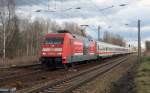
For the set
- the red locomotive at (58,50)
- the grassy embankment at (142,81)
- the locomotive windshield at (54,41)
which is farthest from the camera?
the locomotive windshield at (54,41)

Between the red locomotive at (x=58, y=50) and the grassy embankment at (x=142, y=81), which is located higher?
the red locomotive at (x=58, y=50)

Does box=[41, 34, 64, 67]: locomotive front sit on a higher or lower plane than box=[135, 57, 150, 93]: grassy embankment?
higher

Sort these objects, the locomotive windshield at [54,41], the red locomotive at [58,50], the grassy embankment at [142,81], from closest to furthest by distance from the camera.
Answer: the grassy embankment at [142,81], the red locomotive at [58,50], the locomotive windshield at [54,41]

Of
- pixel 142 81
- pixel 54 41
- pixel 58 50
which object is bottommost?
pixel 142 81

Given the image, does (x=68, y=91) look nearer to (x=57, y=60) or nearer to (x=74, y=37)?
(x=57, y=60)

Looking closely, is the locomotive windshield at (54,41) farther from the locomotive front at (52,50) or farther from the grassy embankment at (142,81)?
the grassy embankment at (142,81)

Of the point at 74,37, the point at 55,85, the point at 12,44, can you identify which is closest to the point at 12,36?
the point at 12,44

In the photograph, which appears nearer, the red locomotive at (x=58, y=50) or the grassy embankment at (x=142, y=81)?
the grassy embankment at (x=142, y=81)

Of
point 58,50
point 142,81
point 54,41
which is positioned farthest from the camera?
point 54,41

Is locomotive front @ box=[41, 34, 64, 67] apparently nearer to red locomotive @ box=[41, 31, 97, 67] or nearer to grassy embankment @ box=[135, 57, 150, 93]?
red locomotive @ box=[41, 31, 97, 67]

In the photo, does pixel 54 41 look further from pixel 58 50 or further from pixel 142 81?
pixel 142 81

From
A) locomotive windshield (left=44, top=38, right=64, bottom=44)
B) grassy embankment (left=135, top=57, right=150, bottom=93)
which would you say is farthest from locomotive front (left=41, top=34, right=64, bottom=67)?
grassy embankment (left=135, top=57, right=150, bottom=93)

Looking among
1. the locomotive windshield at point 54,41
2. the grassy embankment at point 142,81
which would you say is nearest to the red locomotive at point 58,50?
the locomotive windshield at point 54,41

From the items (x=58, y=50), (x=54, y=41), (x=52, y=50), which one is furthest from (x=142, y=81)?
(x=54, y=41)
